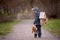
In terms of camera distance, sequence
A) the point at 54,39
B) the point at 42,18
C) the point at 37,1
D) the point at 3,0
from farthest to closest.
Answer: the point at 3,0
the point at 37,1
the point at 42,18
the point at 54,39

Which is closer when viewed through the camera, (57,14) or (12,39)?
(12,39)

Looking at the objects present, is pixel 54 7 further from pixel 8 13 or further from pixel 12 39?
pixel 12 39

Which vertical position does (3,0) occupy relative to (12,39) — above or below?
above

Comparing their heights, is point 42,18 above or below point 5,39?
above

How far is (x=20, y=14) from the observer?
2319 inches

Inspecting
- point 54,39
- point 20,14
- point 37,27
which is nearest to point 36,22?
point 37,27

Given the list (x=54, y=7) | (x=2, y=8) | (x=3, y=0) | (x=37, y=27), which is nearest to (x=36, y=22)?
(x=37, y=27)

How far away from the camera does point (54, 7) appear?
4581 cm

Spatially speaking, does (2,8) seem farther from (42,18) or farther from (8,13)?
(42,18)

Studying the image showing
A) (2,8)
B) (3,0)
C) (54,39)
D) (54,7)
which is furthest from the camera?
(54,7)

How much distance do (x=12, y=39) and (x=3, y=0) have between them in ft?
76.0

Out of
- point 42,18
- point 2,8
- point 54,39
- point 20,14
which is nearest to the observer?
point 54,39

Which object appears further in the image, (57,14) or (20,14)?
(20,14)

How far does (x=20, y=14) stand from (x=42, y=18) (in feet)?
148
